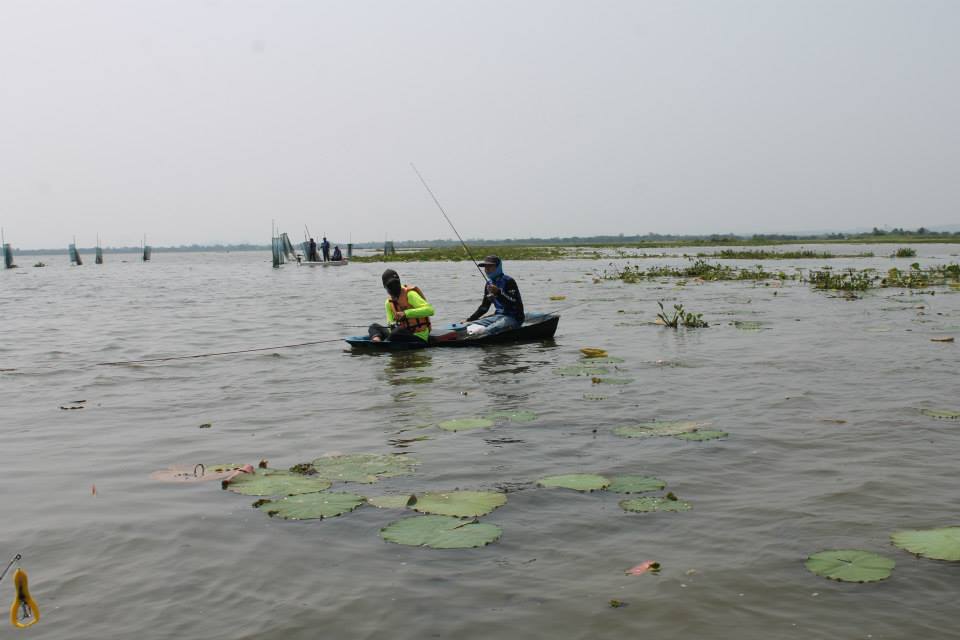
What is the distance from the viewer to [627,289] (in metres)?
26.3

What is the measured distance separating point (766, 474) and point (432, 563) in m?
2.72

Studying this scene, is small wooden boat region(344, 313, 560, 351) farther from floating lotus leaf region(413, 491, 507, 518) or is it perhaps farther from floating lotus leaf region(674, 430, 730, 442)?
floating lotus leaf region(413, 491, 507, 518)

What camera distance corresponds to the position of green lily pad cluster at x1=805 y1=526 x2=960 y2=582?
3.78 meters

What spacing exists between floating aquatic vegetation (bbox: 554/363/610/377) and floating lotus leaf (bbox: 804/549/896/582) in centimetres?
591

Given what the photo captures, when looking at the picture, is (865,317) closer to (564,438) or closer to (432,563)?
(564,438)

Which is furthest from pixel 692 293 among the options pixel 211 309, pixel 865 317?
pixel 211 309

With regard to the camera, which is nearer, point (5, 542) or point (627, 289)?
point (5, 542)

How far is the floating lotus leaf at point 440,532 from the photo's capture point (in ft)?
14.0

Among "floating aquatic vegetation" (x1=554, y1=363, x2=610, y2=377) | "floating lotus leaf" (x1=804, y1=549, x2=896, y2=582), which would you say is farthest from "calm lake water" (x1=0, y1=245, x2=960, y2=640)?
"floating aquatic vegetation" (x1=554, y1=363, x2=610, y2=377)

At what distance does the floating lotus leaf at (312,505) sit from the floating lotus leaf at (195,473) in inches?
35.0

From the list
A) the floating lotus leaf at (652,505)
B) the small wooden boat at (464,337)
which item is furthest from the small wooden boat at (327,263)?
the floating lotus leaf at (652,505)

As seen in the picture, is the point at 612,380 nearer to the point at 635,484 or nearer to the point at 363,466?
the point at 635,484

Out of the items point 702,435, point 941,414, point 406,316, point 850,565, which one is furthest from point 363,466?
point 406,316

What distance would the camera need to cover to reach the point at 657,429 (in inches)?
269
